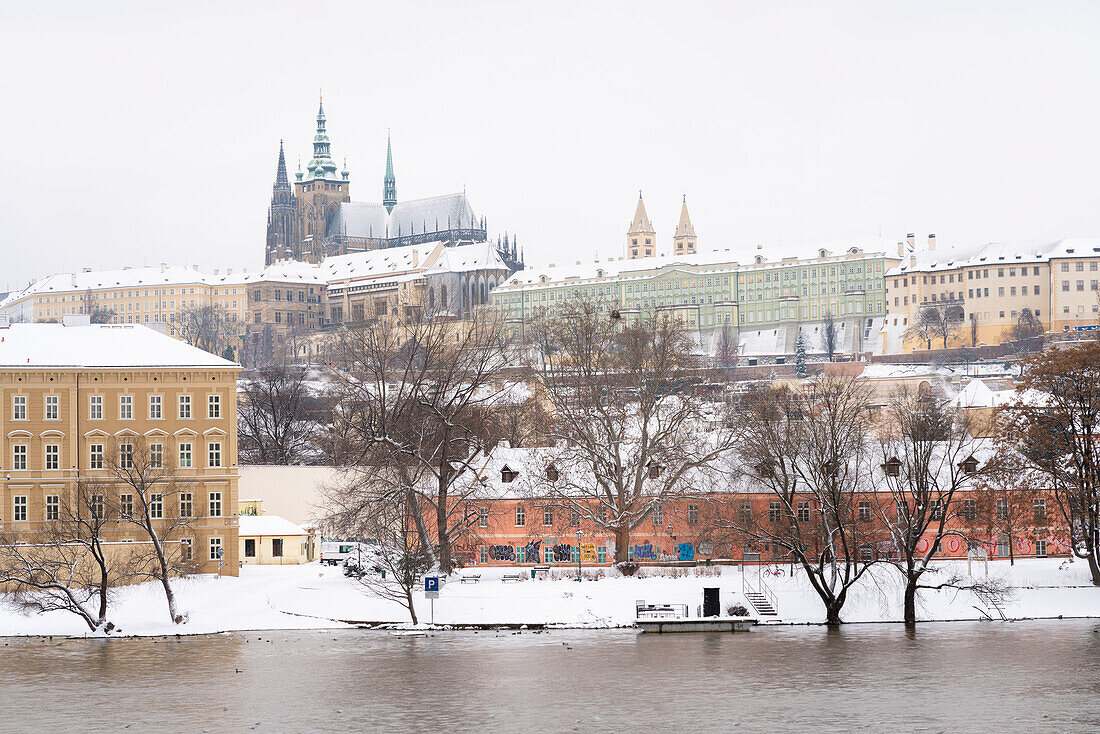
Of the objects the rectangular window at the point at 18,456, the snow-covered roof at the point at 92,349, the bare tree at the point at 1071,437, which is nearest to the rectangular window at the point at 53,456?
the rectangular window at the point at 18,456

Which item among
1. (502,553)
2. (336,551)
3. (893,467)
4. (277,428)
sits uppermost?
(277,428)

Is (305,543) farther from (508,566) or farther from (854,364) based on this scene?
(854,364)

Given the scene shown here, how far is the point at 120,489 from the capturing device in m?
54.4

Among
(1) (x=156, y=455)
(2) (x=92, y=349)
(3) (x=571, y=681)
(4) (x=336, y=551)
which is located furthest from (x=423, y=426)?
(3) (x=571, y=681)

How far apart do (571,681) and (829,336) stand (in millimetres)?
142820

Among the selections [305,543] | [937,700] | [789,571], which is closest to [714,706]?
[937,700]

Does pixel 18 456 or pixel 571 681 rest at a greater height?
pixel 18 456

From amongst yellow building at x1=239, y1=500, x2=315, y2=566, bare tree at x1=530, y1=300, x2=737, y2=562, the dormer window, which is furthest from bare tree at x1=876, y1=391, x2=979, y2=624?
yellow building at x1=239, y1=500, x2=315, y2=566

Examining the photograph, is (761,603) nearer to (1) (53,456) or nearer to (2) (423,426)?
(2) (423,426)

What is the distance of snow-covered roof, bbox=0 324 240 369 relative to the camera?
55.9 metres

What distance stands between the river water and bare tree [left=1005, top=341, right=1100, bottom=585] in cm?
619

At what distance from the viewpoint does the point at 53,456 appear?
181ft

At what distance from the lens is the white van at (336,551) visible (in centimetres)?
6612

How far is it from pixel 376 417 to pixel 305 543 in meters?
11.3
